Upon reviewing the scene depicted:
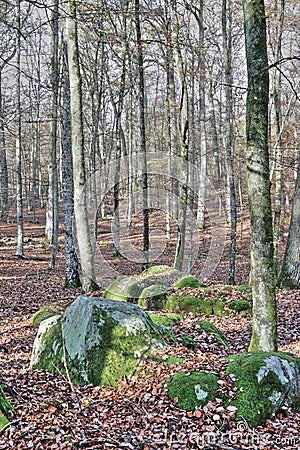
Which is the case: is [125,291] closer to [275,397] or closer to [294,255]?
[294,255]

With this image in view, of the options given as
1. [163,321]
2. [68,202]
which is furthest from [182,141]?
[163,321]

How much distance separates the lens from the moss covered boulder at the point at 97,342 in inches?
197

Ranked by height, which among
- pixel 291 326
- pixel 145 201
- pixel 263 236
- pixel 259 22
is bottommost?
pixel 291 326

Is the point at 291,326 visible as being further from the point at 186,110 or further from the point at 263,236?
the point at 186,110

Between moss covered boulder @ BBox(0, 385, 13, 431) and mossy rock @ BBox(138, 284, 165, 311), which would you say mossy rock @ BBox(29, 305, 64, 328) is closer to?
mossy rock @ BBox(138, 284, 165, 311)

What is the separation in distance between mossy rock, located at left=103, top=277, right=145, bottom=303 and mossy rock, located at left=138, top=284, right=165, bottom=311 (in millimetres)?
215

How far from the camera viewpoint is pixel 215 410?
4.03m

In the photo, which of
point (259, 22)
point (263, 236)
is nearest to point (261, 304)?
point (263, 236)

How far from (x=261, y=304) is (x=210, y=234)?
1967 centimetres

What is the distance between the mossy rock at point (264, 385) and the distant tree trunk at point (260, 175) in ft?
2.03

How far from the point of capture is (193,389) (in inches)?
165

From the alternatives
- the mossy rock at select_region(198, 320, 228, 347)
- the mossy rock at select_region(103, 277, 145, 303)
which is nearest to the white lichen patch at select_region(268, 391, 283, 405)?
the mossy rock at select_region(198, 320, 228, 347)

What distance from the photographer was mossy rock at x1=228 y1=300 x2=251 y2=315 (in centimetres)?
930

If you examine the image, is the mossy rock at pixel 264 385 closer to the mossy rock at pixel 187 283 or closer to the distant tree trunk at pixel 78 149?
the mossy rock at pixel 187 283
